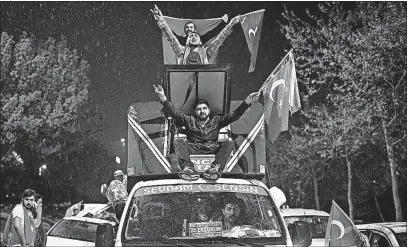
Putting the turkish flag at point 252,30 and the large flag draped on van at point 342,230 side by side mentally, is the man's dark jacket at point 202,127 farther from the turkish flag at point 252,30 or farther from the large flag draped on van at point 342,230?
the turkish flag at point 252,30

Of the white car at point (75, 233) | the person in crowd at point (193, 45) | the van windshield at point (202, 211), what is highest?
the person in crowd at point (193, 45)

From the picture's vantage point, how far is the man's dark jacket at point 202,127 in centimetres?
730

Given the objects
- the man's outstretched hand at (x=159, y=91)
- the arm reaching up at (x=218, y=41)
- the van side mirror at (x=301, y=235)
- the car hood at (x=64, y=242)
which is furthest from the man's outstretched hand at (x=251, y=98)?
the car hood at (x=64, y=242)

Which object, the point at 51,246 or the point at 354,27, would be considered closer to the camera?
the point at 51,246

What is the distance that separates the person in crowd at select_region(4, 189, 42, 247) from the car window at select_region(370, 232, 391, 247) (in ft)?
→ 15.4

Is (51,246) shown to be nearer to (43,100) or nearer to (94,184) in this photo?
(43,100)

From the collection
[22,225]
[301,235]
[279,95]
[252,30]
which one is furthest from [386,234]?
[22,225]

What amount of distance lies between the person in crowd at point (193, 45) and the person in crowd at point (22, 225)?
320 cm

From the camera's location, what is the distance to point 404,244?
820 cm

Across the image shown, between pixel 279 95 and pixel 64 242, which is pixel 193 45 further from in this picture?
pixel 64 242

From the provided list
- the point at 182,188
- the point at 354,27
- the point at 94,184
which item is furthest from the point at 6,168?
the point at 182,188

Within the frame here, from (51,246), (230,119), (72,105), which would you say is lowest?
(51,246)

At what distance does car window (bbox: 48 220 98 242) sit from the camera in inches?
394

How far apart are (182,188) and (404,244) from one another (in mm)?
3733
